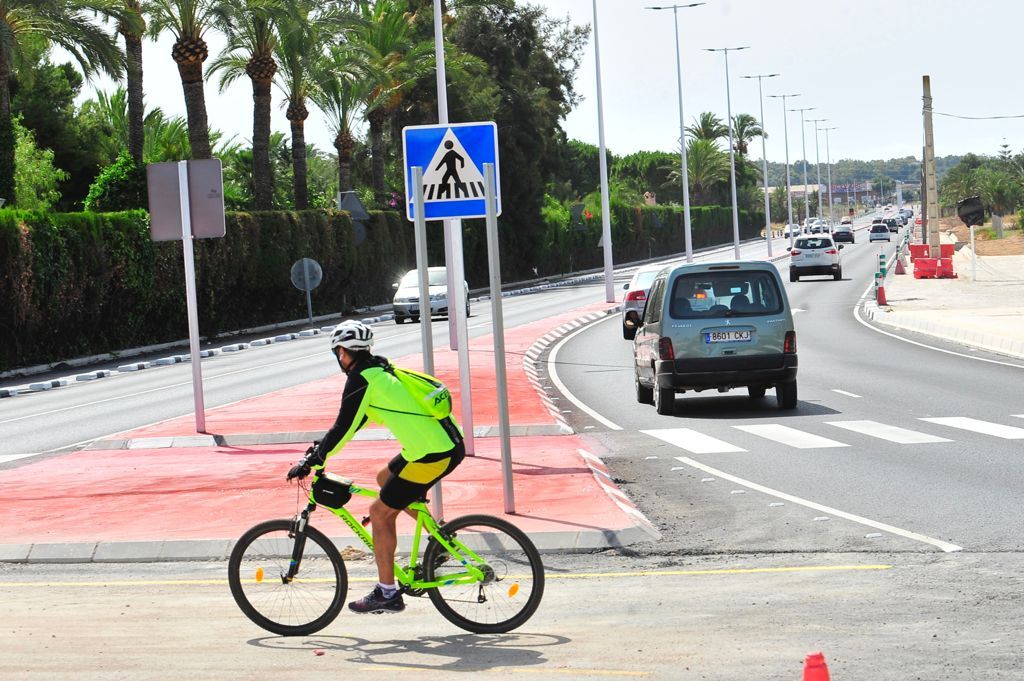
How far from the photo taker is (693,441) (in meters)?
15.7

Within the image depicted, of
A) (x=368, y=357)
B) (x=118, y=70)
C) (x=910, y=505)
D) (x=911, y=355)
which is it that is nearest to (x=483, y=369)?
(x=911, y=355)

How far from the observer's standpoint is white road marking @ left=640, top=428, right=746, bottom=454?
1493 centimetres

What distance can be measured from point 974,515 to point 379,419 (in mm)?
5099

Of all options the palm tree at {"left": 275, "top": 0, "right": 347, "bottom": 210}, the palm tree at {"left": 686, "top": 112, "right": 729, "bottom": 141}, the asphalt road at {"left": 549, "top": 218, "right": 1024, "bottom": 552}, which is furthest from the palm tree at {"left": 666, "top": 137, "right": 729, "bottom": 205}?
the asphalt road at {"left": 549, "top": 218, "right": 1024, "bottom": 552}

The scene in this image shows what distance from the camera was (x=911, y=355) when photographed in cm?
2709

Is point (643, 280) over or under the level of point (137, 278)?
under

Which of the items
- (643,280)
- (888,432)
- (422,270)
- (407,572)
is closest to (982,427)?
(888,432)

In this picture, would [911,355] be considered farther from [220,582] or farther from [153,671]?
[153,671]

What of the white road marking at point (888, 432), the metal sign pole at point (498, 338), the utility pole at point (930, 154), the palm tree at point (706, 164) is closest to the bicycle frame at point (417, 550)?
the metal sign pole at point (498, 338)

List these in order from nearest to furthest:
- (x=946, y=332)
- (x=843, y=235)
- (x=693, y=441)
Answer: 1. (x=693, y=441)
2. (x=946, y=332)
3. (x=843, y=235)

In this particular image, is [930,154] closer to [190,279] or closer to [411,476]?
[190,279]

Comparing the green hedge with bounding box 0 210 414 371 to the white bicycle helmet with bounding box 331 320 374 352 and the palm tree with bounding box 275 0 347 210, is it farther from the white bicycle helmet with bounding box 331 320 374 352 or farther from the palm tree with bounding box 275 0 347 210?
the white bicycle helmet with bounding box 331 320 374 352

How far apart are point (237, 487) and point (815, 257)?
49.8m

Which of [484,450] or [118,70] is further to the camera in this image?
[118,70]
